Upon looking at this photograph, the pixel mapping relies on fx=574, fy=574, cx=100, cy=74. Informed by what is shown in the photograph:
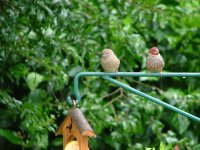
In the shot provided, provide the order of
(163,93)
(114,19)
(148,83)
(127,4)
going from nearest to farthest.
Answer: (127,4)
(114,19)
(163,93)
(148,83)

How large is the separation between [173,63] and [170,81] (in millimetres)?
143

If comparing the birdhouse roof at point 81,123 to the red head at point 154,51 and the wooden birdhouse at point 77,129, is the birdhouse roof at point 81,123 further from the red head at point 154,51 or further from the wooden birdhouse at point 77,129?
the red head at point 154,51

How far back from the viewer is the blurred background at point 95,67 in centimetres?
301

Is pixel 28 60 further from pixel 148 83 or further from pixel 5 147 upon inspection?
pixel 148 83

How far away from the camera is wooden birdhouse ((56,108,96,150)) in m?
1.95

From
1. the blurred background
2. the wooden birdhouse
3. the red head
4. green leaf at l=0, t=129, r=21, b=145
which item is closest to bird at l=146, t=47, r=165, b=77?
the red head

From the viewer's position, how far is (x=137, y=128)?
3822 millimetres

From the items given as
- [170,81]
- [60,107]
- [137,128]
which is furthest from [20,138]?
[170,81]

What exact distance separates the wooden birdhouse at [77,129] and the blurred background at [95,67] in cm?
83

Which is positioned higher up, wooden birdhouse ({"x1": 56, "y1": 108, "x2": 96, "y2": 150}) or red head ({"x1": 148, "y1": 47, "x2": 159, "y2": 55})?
red head ({"x1": 148, "y1": 47, "x2": 159, "y2": 55})

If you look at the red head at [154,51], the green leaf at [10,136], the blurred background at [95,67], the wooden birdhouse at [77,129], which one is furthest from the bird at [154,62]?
the green leaf at [10,136]

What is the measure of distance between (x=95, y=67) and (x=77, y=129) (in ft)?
5.58

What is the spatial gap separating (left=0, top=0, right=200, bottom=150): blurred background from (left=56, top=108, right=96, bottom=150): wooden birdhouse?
83 centimetres

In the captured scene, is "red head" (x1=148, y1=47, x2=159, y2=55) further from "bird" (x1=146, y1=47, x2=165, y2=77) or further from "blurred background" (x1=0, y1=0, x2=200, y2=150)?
"blurred background" (x1=0, y1=0, x2=200, y2=150)
